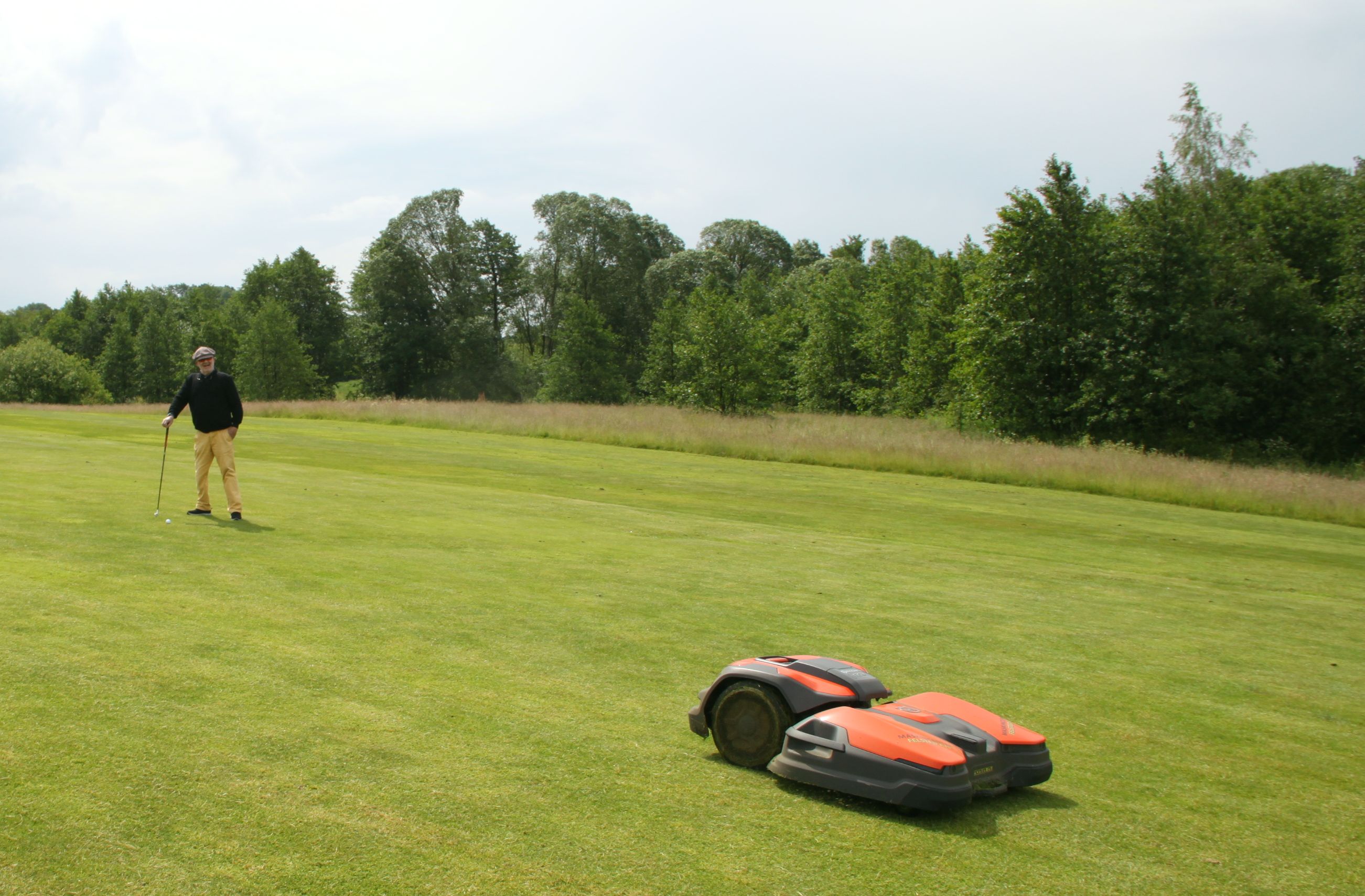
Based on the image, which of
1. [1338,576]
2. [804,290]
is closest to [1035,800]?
[1338,576]

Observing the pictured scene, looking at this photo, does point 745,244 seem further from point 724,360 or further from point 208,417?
point 208,417

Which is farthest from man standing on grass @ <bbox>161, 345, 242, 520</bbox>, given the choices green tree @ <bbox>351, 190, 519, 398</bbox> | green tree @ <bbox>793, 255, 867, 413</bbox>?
green tree @ <bbox>351, 190, 519, 398</bbox>

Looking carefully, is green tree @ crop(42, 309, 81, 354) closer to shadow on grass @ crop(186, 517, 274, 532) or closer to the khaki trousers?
the khaki trousers

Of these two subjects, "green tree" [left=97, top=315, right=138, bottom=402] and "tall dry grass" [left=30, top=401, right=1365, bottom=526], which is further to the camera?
"green tree" [left=97, top=315, right=138, bottom=402]

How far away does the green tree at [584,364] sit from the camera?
6975 cm

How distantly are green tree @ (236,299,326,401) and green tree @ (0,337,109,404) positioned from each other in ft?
72.3

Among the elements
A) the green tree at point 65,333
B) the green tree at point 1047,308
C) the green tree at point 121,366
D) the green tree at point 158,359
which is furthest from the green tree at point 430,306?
the green tree at point 65,333

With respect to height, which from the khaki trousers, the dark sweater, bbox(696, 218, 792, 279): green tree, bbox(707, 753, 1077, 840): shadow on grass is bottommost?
bbox(707, 753, 1077, 840): shadow on grass

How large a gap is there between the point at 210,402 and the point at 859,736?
11.5 m

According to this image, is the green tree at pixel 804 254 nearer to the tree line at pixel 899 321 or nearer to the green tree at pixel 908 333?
the tree line at pixel 899 321

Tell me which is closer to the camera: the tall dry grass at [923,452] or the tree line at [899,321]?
the tall dry grass at [923,452]

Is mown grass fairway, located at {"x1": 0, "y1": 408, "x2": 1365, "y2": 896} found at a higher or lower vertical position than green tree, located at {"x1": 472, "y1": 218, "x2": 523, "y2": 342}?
lower

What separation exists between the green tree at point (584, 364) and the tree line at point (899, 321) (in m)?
0.15

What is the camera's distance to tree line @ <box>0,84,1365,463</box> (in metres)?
39.9
